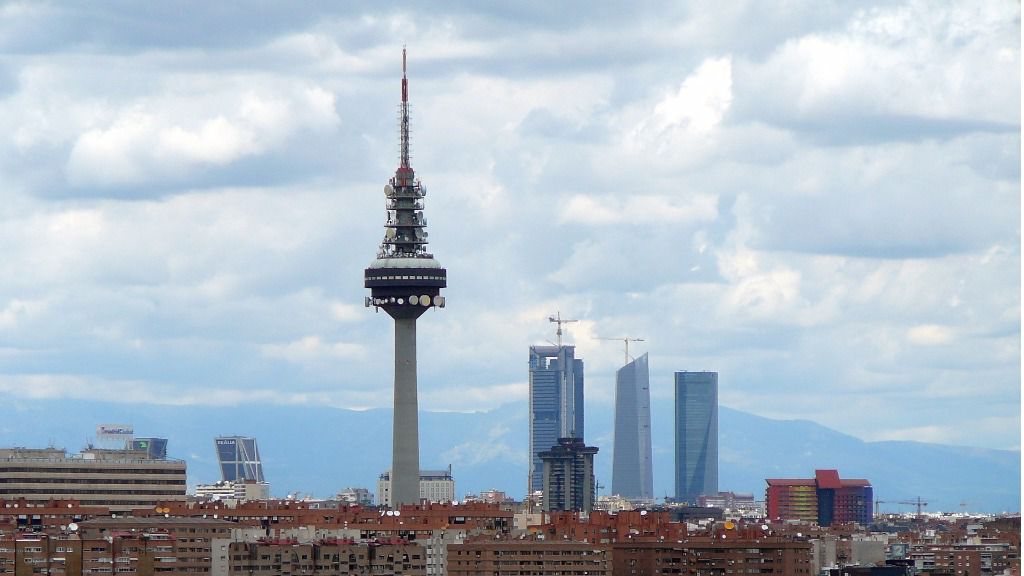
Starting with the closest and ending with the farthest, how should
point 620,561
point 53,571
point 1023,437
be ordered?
point 1023,437, point 53,571, point 620,561

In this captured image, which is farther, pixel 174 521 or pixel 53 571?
pixel 174 521

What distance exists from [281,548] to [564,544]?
18147 mm

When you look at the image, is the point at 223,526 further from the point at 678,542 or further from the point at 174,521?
the point at 678,542

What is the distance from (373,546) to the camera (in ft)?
597

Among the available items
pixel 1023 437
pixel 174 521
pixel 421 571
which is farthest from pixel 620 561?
pixel 1023 437

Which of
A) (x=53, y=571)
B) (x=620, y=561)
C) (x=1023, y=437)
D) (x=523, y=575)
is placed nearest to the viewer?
(x=1023, y=437)

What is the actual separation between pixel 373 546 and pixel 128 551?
59.3ft

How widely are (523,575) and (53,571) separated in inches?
1146

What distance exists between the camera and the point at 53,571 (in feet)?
550

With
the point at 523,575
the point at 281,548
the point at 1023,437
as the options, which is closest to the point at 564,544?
the point at 523,575

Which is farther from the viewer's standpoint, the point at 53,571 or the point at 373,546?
the point at 373,546

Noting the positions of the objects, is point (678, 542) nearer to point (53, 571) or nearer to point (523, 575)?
point (523, 575)

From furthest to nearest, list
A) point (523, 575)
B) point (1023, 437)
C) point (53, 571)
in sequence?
point (523, 575) → point (53, 571) → point (1023, 437)

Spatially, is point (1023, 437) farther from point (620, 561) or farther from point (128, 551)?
point (620, 561)
